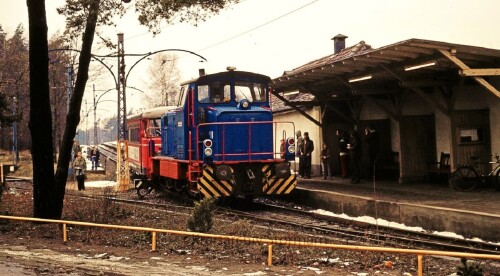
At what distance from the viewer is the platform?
37.3 ft

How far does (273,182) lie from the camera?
54.9 ft

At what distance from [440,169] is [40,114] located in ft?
38.9

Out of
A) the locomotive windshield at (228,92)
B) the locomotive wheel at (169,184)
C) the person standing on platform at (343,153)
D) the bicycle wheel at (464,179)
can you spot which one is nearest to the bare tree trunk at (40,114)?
the locomotive windshield at (228,92)

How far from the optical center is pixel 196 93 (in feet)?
54.6

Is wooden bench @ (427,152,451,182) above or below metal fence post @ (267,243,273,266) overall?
above

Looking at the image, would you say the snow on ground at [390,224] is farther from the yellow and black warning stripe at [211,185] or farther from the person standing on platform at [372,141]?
the person standing on platform at [372,141]

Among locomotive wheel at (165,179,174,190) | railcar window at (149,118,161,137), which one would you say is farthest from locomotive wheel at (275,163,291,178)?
railcar window at (149,118,161,137)

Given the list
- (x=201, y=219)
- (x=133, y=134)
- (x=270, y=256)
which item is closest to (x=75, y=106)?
(x=201, y=219)

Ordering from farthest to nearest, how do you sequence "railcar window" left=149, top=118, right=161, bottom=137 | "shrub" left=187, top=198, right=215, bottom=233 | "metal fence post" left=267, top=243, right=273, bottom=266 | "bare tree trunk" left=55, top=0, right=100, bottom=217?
"railcar window" left=149, top=118, right=161, bottom=137, "bare tree trunk" left=55, top=0, right=100, bottom=217, "shrub" left=187, top=198, right=215, bottom=233, "metal fence post" left=267, top=243, right=273, bottom=266

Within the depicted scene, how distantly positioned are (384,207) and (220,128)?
497cm

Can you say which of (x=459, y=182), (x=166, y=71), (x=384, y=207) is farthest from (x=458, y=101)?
(x=166, y=71)

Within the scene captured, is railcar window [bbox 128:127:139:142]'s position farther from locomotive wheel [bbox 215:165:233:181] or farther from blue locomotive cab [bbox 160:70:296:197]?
locomotive wheel [bbox 215:165:233:181]

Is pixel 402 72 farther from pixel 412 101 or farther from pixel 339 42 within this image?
pixel 339 42

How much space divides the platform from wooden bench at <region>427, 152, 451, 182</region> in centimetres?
45
